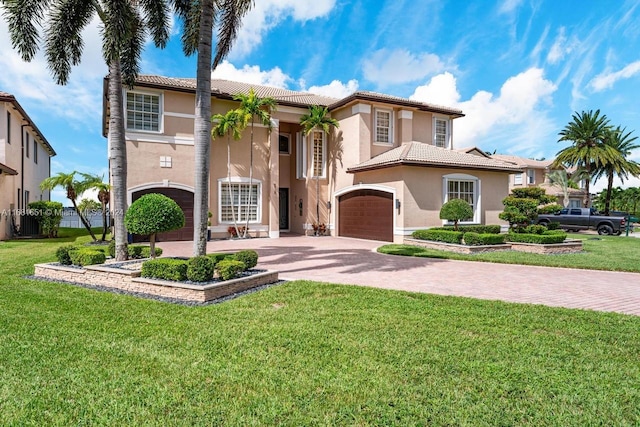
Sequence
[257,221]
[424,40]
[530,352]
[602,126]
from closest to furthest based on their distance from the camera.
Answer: [530,352]
[424,40]
[257,221]
[602,126]

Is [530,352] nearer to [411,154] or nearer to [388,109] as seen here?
[411,154]

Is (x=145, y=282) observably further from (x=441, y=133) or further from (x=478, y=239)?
(x=441, y=133)

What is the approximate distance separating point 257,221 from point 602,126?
110 ft

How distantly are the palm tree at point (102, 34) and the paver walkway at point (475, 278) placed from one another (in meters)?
4.52

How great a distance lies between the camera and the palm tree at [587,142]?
33.7 metres

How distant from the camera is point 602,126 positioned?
34188mm

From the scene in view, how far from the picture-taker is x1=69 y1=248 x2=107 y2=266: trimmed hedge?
8445mm

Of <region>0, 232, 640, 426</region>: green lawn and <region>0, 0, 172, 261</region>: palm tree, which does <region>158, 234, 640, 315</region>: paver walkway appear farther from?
<region>0, 0, 172, 261</region>: palm tree

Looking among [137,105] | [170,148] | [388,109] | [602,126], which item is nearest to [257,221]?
[170,148]

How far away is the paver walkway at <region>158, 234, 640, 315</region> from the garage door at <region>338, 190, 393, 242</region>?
4.79 m

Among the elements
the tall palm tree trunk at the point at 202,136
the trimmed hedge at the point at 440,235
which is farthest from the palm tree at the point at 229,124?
the trimmed hedge at the point at 440,235

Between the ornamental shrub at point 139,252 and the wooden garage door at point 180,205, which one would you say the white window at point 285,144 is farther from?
the ornamental shrub at point 139,252

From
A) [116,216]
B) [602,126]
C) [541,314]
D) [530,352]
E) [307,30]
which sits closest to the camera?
[530,352]

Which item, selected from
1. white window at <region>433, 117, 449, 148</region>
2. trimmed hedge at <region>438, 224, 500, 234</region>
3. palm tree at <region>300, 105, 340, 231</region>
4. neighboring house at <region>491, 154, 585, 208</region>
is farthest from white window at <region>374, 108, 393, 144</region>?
neighboring house at <region>491, 154, 585, 208</region>
